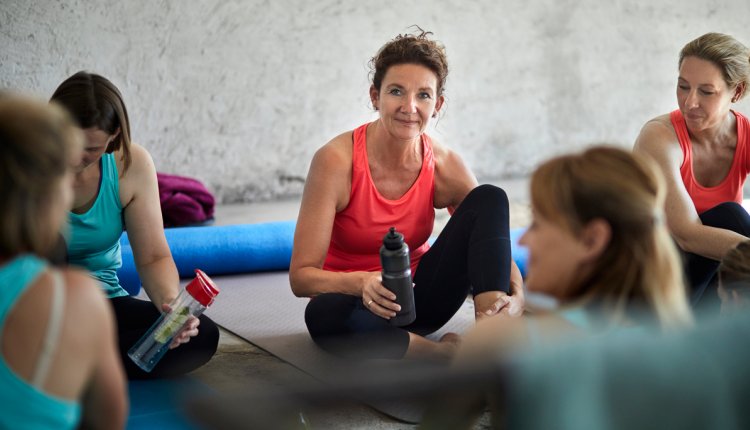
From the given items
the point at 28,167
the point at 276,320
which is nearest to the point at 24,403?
the point at 28,167

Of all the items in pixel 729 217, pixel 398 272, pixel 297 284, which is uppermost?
pixel 729 217

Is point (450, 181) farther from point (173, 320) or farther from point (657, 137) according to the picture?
point (173, 320)

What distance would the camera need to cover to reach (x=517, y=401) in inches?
37.4

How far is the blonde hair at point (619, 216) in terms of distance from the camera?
1216 mm

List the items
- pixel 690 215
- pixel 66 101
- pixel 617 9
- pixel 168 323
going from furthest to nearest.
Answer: pixel 617 9
pixel 690 215
pixel 168 323
pixel 66 101

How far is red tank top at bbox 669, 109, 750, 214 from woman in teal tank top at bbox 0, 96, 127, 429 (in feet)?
6.78

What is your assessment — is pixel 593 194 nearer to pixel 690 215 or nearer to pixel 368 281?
pixel 368 281

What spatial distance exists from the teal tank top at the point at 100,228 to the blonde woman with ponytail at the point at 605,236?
144 cm

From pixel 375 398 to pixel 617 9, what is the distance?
228 inches

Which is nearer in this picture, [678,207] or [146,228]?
[146,228]

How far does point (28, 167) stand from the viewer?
3.88 feet

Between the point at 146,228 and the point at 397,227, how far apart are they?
27.5 inches

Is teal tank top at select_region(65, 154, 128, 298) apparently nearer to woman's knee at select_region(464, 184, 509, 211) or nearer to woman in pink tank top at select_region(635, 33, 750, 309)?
woman's knee at select_region(464, 184, 509, 211)

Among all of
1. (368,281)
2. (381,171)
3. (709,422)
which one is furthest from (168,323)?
(709,422)
